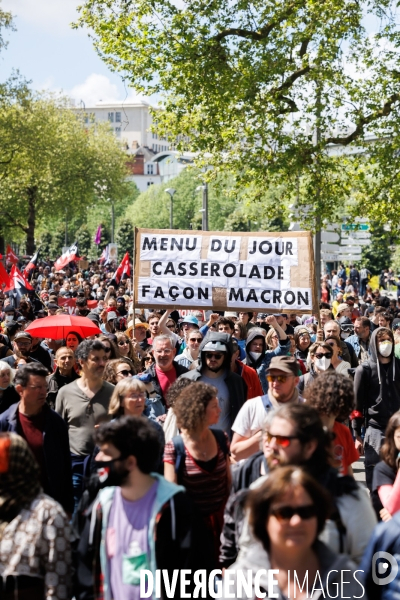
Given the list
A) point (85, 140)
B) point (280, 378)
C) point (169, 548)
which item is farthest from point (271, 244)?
point (85, 140)

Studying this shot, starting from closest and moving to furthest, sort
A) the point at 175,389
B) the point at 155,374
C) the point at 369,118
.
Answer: the point at 175,389 → the point at 155,374 → the point at 369,118

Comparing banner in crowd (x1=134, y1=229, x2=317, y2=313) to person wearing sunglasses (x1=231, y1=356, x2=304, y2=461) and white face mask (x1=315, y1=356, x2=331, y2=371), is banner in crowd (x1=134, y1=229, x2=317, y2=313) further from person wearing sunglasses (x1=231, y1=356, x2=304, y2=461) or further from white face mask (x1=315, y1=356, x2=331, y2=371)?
person wearing sunglasses (x1=231, y1=356, x2=304, y2=461)

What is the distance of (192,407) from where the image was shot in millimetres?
5293

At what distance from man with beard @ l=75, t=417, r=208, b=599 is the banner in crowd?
21.7ft

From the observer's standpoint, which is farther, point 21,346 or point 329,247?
point 329,247

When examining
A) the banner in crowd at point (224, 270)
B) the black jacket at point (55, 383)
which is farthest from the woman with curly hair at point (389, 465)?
the banner in crowd at point (224, 270)

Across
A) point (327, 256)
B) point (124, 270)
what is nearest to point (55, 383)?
point (327, 256)

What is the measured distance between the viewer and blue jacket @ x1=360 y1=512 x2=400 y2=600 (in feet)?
12.2

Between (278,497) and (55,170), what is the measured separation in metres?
54.7

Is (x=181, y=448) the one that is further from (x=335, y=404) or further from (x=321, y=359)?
(x=321, y=359)

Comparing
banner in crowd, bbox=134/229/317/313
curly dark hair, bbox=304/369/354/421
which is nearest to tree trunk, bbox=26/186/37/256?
banner in crowd, bbox=134/229/317/313

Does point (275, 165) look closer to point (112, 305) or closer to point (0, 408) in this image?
point (112, 305)

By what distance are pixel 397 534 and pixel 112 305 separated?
13486 millimetres

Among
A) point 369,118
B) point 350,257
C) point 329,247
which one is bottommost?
point 350,257
